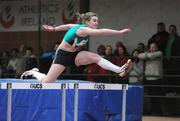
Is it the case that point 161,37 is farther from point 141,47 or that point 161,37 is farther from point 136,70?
point 136,70

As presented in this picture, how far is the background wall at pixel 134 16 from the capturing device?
16.8 m

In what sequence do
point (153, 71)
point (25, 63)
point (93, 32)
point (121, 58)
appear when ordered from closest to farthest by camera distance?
point (93, 32) < point (153, 71) < point (121, 58) < point (25, 63)

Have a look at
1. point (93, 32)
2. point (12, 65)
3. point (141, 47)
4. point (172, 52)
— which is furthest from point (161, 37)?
point (93, 32)

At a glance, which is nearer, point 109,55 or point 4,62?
point 109,55

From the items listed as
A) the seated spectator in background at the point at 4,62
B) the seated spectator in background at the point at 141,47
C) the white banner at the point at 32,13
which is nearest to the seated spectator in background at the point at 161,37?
the seated spectator in background at the point at 141,47

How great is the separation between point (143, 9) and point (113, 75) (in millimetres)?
2688

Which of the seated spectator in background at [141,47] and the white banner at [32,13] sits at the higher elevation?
the white banner at [32,13]

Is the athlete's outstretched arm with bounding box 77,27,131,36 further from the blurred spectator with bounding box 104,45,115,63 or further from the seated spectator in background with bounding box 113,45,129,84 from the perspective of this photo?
the blurred spectator with bounding box 104,45,115,63

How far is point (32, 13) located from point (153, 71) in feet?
18.2

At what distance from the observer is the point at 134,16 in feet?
56.8

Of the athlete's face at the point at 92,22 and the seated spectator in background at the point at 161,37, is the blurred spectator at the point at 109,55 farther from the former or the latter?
the athlete's face at the point at 92,22

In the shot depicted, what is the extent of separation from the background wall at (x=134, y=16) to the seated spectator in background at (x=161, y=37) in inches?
38.0

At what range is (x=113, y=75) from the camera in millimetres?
15508

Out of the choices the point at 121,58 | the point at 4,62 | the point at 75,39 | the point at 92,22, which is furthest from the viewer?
the point at 4,62
